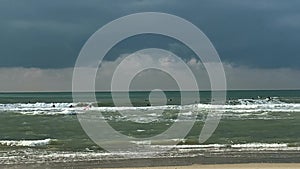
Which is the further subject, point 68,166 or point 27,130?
point 27,130

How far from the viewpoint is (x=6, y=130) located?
34125mm

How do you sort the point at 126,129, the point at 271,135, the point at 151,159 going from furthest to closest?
the point at 126,129 → the point at 271,135 → the point at 151,159

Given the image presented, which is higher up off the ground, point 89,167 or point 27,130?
point 27,130

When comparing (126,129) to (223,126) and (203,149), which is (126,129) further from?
(203,149)

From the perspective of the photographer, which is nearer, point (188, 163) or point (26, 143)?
point (188, 163)

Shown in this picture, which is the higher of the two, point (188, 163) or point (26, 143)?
point (26, 143)

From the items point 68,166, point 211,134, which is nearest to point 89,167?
point 68,166

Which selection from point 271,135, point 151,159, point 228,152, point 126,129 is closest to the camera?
point 151,159

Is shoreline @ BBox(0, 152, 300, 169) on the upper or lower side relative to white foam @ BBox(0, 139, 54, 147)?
lower

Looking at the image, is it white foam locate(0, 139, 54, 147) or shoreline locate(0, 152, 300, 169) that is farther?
white foam locate(0, 139, 54, 147)

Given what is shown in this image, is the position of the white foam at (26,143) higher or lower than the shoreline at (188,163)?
higher

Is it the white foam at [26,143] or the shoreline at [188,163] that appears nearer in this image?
the shoreline at [188,163]

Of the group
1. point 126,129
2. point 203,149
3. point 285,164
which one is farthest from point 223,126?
point 285,164

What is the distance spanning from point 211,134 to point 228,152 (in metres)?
8.19
